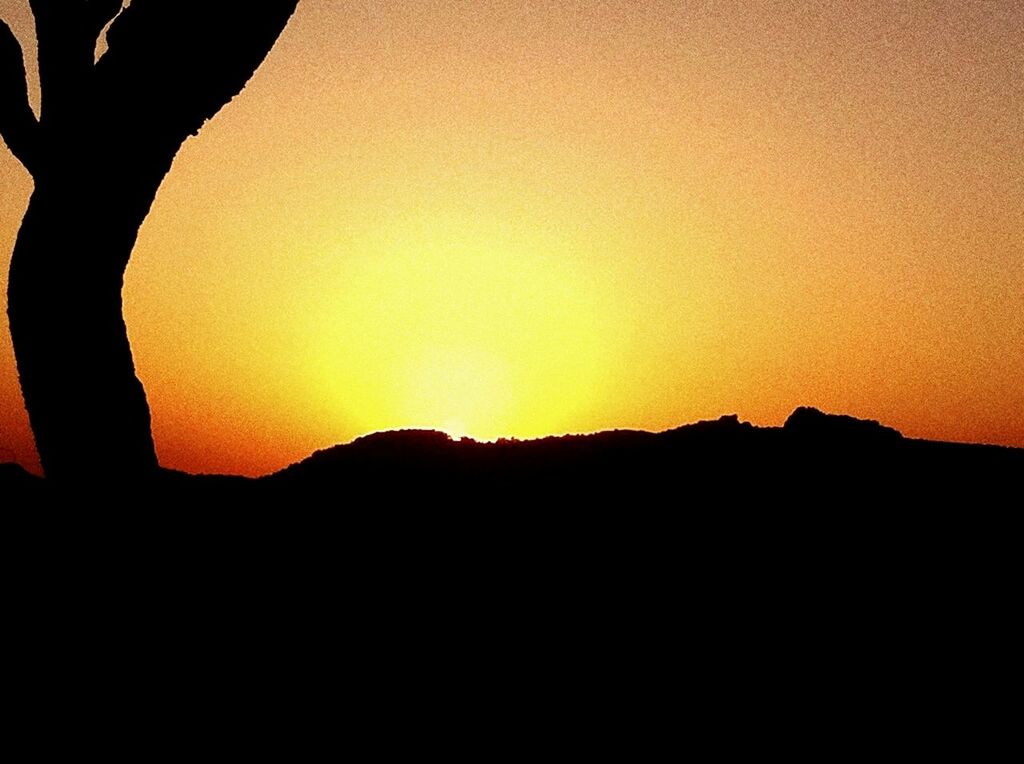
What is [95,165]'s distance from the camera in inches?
197

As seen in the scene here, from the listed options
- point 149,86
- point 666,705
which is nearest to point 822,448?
→ point 666,705

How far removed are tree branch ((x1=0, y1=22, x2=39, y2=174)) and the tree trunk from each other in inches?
6.4

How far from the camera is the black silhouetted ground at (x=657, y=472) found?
450cm

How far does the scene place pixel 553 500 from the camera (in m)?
4.64

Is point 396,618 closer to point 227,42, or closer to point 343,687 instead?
point 343,687

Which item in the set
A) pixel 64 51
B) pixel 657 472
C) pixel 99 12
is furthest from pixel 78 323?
pixel 657 472

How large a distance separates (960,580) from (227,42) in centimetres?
383

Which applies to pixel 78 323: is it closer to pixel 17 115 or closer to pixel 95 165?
pixel 95 165

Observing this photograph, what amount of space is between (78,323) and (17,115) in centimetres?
103

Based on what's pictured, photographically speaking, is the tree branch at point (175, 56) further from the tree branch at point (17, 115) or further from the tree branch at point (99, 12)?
the tree branch at point (17, 115)

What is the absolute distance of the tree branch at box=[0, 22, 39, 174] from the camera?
5117mm

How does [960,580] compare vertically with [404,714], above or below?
above

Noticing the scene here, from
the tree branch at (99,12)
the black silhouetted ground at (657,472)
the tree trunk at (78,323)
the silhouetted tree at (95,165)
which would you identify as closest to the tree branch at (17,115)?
the silhouetted tree at (95,165)

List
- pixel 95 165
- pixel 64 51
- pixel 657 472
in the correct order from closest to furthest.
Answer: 1. pixel 657 472
2. pixel 95 165
3. pixel 64 51
